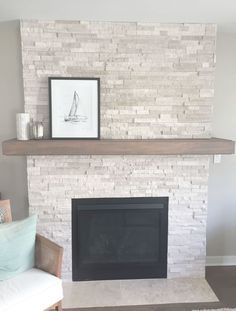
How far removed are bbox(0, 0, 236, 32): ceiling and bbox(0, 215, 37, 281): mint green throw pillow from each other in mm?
1575

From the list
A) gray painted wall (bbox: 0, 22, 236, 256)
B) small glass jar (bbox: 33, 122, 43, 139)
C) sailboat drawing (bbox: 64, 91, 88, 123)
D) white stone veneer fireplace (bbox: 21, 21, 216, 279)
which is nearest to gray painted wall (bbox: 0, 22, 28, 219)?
gray painted wall (bbox: 0, 22, 236, 256)

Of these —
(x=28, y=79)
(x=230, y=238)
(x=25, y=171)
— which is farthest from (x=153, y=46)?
(x=230, y=238)

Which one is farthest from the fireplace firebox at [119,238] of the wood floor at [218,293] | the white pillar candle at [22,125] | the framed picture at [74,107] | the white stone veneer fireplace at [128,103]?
the white pillar candle at [22,125]

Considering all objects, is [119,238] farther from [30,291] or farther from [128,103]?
[128,103]

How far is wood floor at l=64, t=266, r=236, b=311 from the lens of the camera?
7.77 feet

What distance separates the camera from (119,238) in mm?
2752

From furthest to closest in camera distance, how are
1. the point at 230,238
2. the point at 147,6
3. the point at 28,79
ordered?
the point at 230,238 → the point at 28,79 → the point at 147,6

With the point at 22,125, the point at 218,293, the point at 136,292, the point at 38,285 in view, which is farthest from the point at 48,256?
the point at 218,293

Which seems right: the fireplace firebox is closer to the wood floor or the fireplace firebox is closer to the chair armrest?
the wood floor

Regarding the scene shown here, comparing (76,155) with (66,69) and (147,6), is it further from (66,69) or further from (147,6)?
(147,6)

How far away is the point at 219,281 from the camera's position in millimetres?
2773

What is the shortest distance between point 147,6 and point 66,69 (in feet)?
2.73

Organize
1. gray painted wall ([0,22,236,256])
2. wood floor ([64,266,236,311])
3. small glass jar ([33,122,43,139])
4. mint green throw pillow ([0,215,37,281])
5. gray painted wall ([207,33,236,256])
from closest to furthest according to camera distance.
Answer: mint green throw pillow ([0,215,37,281]) < wood floor ([64,266,236,311]) < small glass jar ([33,122,43,139]) < gray painted wall ([0,22,236,256]) < gray painted wall ([207,33,236,256])

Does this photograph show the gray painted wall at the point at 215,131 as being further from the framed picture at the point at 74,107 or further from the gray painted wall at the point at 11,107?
the framed picture at the point at 74,107
